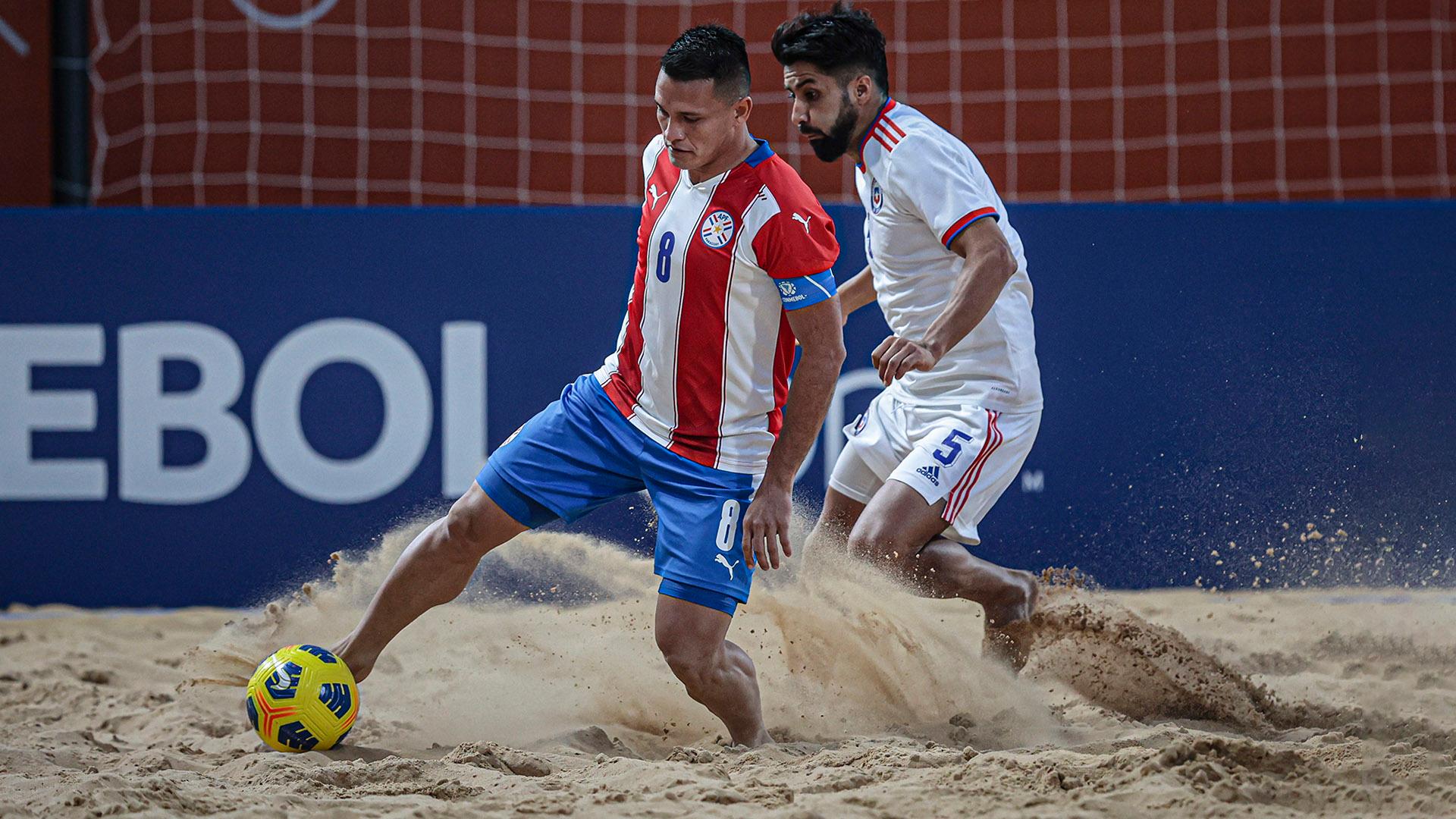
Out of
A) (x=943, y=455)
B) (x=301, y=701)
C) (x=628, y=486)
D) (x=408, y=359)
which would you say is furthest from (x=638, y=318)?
(x=408, y=359)

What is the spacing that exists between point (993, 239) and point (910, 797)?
62.0 inches

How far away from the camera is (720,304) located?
357cm

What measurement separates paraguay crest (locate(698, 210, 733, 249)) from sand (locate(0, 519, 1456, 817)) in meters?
1.14

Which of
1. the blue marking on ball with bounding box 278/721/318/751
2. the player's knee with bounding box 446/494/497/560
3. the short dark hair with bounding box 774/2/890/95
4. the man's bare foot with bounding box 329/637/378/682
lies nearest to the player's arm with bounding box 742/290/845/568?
the player's knee with bounding box 446/494/497/560

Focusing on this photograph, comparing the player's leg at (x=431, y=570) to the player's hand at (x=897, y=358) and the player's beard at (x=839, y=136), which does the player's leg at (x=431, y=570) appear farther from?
the player's beard at (x=839, y=136)

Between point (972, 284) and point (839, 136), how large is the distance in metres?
0.77

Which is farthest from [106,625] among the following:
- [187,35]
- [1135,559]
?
[1135,559]

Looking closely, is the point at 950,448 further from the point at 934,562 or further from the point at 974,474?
the point at 934,562

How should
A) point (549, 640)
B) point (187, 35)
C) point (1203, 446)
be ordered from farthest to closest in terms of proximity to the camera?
point (187, 35) < point (1203, 446) < point (549, 640)

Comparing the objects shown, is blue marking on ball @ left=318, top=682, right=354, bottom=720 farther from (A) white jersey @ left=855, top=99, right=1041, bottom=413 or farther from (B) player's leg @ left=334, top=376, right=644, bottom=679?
(A) white jersey @ left=855, top=99, right=1041, bottom=413

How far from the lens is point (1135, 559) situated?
20.4 ft

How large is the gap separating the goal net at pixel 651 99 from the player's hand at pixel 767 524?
4.92 m

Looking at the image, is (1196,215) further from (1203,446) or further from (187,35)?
(187,35)

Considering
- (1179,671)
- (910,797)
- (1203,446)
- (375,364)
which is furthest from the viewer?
(375,364)
